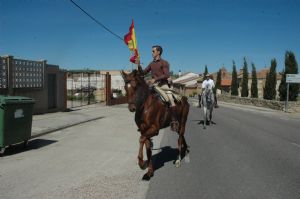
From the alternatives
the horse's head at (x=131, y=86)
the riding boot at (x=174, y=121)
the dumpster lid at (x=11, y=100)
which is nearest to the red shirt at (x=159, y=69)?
the riding boot at (x=174, y=121)

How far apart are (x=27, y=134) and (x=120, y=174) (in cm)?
390

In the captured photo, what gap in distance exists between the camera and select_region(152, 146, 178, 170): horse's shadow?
26.1ft

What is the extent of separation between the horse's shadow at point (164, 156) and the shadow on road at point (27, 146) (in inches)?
135

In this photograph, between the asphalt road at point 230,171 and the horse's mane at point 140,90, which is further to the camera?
the horse's mane at point 140,90

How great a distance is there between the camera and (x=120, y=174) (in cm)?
699

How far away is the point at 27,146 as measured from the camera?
1034 centimetres

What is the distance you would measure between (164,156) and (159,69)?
2.30 m

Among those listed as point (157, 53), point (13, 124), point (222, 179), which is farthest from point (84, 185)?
point (13, 124)

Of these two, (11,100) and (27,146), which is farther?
(27,146)

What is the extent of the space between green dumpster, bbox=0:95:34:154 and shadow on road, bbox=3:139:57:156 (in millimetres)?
215

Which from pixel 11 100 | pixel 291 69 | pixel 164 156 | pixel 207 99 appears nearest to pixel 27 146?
pixel 11 100

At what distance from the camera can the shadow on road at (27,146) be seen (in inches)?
371

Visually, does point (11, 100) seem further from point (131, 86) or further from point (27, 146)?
point (131, 86)

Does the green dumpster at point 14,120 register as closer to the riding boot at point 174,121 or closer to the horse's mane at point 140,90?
the horse's mane at point 140,90
